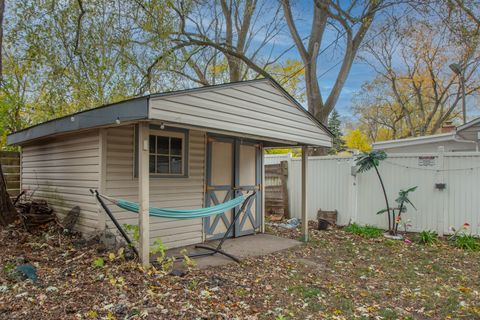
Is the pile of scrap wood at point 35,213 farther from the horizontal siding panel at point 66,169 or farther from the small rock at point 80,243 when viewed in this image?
the small rock at point 80,243

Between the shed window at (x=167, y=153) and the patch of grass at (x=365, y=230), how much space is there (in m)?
3.97

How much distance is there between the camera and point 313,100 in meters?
9.87

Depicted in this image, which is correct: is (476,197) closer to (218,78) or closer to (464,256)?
(464,256)

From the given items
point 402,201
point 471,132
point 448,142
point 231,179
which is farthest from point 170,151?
point 448,142

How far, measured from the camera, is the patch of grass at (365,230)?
6602 mm

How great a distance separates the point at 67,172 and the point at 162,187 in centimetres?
162

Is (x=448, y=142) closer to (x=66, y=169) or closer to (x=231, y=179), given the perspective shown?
(x=231, y=179)

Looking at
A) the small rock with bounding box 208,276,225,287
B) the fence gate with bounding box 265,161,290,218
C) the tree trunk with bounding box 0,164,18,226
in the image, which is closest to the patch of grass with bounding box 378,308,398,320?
the small rock with bounding box 208,276,225,287

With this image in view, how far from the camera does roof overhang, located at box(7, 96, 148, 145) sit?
3.46m

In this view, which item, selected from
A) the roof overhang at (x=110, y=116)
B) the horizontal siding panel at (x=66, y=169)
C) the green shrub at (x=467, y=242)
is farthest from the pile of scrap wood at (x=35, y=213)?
the green shrub at (x=467, y=242)

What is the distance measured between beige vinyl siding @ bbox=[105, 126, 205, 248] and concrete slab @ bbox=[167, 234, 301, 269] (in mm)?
296

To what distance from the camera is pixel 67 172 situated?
17.1ft

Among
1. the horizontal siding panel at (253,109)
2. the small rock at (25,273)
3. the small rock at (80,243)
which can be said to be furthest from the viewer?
the small rock at (80,243)

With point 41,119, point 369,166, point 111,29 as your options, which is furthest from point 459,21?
point 41,119
